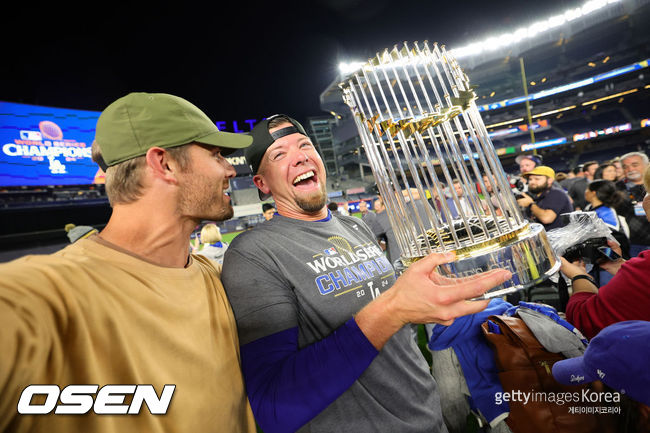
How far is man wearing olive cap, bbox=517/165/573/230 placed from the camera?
11.6 feet

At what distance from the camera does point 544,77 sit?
3178cm

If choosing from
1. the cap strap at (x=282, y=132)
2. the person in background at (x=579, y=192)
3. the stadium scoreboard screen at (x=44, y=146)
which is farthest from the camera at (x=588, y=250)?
the stadium scoreboard screen at (x=44, y=146)

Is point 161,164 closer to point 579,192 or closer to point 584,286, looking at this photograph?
point 584,286

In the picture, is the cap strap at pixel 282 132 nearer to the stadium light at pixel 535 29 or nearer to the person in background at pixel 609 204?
the person in background at pixel 609 204

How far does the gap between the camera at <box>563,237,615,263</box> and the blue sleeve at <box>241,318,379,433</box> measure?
6.03 feet

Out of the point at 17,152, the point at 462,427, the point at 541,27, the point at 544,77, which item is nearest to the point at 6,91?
the point at 17,152

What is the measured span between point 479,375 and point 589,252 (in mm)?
1150

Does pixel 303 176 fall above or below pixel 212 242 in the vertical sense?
below

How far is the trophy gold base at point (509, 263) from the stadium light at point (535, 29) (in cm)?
3183

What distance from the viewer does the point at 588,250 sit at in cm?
199

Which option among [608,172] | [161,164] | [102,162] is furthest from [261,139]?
[608,172]

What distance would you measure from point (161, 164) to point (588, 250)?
2641 millimetres

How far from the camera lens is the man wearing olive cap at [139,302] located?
26.7 inches

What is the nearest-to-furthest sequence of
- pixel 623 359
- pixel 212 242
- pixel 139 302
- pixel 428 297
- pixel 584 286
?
1. pixel 428 297
2. pixel 139 302
3. pixel 623 359
4. pixel 584 286
5. pixel 212 242
